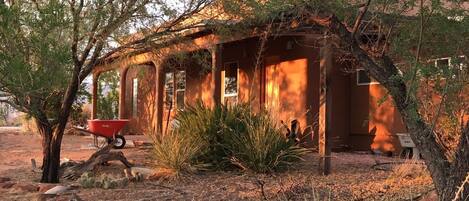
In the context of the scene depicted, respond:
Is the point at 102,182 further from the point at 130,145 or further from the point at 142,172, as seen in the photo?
the point at 130,145

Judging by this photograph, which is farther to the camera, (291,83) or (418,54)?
(291,83)

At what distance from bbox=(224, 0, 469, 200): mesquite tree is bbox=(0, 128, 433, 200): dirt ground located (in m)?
1.03

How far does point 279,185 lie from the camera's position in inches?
296

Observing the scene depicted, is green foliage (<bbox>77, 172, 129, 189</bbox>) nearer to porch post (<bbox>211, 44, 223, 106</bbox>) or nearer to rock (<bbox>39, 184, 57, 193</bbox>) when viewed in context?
rock (<bbox>39, 184, 57, 193</bbox>)

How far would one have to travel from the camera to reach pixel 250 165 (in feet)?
31.5

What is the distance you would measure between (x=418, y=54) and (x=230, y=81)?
11.2 m

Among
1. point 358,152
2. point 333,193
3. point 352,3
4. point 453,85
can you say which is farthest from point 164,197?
point 358,152

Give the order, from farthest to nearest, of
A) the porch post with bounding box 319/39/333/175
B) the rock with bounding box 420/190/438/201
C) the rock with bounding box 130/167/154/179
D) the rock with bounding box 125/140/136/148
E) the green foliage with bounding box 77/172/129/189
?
the rock with bounding box 125/140/136/148
the porch post with bounding box 319/39/333/175
the rock with bounding box 130/167/154/179
the green foliage with bounding box 77/172/129/189
the rock with bounding box 420/190/438/201

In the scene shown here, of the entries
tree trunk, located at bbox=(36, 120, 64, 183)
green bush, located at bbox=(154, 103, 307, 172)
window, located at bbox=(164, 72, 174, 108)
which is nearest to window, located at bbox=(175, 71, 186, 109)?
window, located at bbox=(164, 72, 174, 108)

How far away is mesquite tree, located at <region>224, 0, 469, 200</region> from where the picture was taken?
208 inches

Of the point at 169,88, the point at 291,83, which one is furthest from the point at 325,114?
the point at 169,88

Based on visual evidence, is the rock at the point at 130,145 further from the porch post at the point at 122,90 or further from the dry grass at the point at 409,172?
the dry grass at the point at 409,172

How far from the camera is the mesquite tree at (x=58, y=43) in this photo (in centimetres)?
642

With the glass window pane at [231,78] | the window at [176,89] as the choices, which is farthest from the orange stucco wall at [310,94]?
the window at [176,89]
